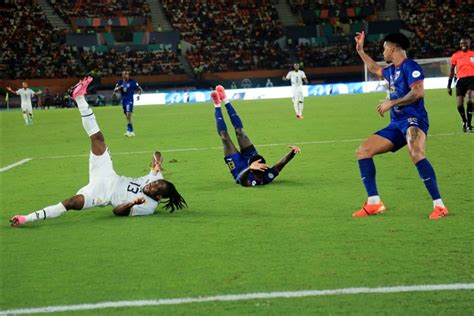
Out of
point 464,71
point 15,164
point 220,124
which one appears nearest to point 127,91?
point 15,164

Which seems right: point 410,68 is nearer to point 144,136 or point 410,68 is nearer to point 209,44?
point 144,136

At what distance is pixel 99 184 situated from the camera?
29.7 feet

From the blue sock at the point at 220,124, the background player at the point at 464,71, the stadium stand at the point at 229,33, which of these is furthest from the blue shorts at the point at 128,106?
the stadium stand at the point at 229,33

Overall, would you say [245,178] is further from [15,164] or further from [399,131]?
[15,164]

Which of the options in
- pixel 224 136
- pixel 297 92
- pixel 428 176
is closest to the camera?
pixel 428 176

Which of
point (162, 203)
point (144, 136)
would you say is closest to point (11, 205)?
point (162, 203)

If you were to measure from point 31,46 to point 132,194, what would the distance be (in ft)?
180

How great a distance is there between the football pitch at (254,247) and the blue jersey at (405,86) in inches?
47.7

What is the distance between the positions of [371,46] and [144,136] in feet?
149

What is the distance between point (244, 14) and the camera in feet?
229

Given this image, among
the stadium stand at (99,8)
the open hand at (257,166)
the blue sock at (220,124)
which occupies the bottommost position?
the stadium stand at (99,8)

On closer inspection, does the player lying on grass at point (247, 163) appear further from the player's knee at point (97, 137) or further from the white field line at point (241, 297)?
the white field line at point (241, 297)

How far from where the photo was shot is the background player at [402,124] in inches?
334

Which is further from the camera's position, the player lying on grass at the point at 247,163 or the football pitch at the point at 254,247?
the player lying on grass at the point at 247,163
